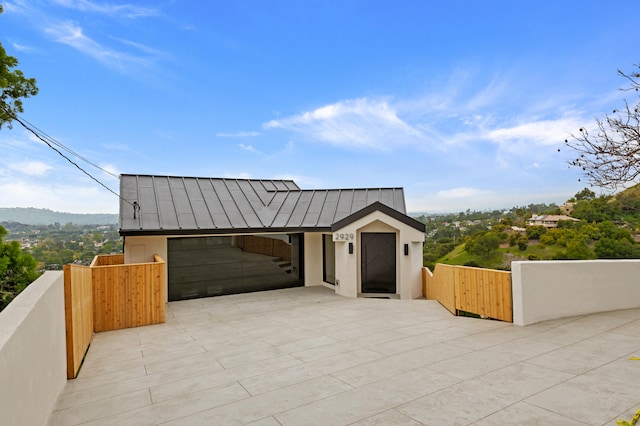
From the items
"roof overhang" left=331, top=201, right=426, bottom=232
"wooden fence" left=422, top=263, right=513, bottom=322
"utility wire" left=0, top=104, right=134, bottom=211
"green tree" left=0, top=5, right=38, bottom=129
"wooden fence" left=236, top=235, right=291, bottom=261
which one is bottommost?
"wooden fence" left=422, top=263, right=513, bottom=322

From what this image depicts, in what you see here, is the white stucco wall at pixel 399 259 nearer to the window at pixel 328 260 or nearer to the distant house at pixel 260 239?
the distant house at pixel 260 239

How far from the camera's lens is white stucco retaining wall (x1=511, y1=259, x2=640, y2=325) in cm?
707

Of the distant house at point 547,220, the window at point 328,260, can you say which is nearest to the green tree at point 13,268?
the window at point 328,260

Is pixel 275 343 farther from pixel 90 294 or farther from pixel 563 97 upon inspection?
pixel 563 97

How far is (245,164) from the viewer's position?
33500mm

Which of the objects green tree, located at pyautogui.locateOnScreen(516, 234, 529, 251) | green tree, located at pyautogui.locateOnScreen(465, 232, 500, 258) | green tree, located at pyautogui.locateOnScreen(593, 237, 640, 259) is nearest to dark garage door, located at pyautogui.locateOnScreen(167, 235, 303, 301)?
green tree, located at pyautogui.locateOnScreen(593, 237, 640, 259)

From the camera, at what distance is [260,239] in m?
12.9

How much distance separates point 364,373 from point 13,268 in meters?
9.94

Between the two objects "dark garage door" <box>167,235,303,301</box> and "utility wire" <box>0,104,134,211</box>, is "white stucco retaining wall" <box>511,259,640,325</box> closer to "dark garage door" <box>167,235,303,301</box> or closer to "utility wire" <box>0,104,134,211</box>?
"dark garage door" <box>167,235,303,301</box>

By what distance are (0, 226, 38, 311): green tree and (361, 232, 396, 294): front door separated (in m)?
10.2

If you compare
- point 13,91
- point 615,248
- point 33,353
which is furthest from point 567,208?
point 13,91

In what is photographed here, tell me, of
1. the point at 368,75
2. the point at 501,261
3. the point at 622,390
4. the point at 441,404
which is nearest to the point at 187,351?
the point at 441,404

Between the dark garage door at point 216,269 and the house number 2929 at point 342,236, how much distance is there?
2741 millimetres

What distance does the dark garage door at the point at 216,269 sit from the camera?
11.4 metres
